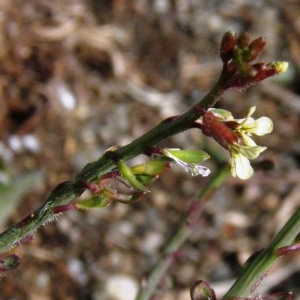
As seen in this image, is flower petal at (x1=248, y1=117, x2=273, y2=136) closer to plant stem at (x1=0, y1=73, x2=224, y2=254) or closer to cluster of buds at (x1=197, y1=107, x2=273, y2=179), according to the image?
cluster of buds at (x1=197, y1=107, x2=273, y2=179)

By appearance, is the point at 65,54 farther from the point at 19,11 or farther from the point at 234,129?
the point at 234,129

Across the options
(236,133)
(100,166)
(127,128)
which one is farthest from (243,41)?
(127,128)

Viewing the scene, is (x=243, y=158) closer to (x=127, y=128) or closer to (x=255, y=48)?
(x=255, y=48)

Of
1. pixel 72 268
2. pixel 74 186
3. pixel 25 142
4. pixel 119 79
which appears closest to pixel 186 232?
pixel 74 186

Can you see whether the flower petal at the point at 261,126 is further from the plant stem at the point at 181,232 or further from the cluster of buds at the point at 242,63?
the plant stem at the point at 181,232

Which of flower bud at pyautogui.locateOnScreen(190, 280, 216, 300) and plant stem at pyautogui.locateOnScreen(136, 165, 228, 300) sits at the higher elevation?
flower bud at pyautogui.locateOnScreen(190, 280, 216, 300)

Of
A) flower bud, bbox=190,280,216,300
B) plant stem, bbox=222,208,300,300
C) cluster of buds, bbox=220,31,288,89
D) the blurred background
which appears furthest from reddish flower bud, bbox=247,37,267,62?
the blurred background

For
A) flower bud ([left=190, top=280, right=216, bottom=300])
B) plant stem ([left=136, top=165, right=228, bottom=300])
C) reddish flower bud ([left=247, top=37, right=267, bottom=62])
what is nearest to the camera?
reddish flower bud ([left=247, top=37, right=267, bottom=62])
